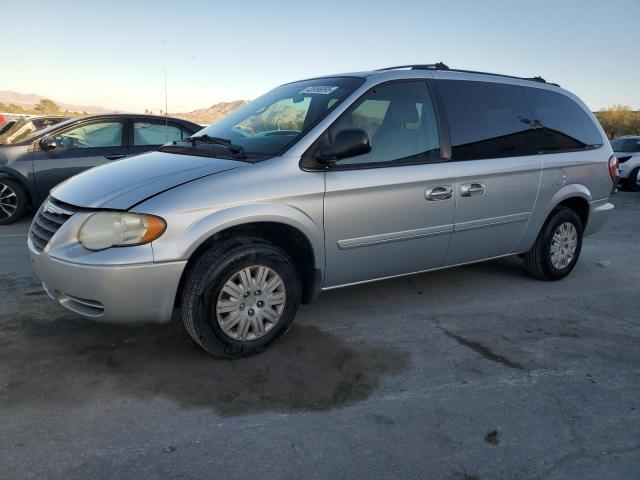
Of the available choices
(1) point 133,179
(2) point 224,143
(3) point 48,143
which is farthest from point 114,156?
(1) point 133,179

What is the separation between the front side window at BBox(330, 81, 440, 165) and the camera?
3.71m

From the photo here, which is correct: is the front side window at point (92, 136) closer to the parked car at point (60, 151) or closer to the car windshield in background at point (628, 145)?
the parked car at point (60, 151)

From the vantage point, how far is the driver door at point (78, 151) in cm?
718

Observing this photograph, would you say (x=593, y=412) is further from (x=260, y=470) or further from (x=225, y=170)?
(x=225, y=170)

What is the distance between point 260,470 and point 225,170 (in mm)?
1714


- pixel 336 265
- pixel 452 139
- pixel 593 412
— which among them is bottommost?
pixel 593 412

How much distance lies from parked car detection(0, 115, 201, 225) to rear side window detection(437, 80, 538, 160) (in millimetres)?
4587

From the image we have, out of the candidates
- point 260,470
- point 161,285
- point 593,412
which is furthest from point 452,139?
point 260,470

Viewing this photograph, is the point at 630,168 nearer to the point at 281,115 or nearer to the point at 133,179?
the point at 281,115

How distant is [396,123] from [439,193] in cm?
61

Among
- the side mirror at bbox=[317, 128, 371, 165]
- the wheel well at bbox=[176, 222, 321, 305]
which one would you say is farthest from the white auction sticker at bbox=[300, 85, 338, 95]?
the wheel well at bbox=[176, 222, 321, 305]

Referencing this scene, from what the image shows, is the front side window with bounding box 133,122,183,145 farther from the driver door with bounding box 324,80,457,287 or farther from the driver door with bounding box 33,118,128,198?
the driver door with bounding box 324,80,457,287

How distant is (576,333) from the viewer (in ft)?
12.9

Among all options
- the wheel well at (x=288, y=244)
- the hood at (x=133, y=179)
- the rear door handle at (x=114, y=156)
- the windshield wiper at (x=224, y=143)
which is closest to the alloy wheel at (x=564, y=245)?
the wheel well at (x=288, y=244)
